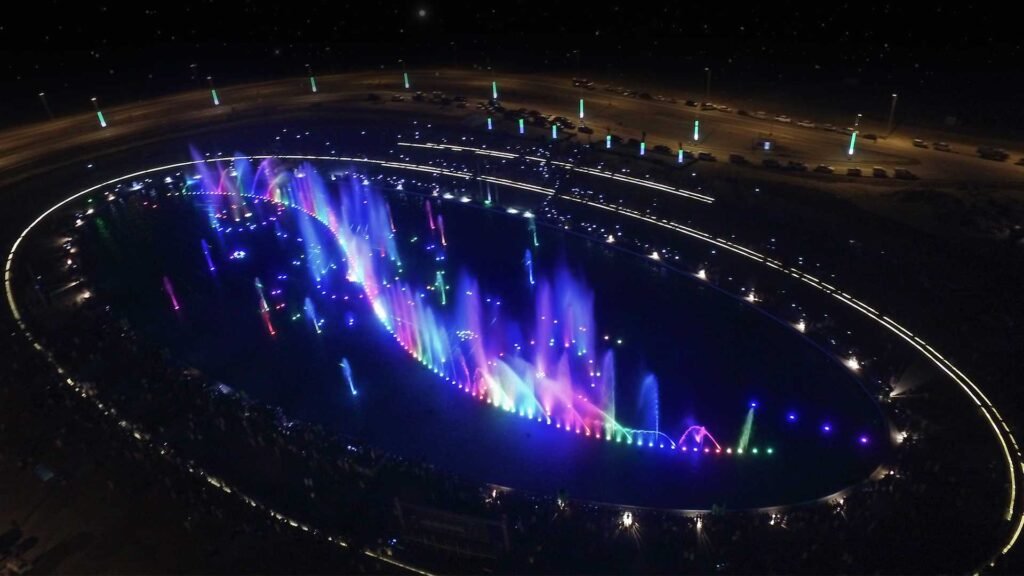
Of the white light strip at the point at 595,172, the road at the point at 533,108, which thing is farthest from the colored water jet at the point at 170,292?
the road at the point at 533,108

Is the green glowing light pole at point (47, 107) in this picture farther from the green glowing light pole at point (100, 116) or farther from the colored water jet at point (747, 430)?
the colored water jet at point (747, 430)

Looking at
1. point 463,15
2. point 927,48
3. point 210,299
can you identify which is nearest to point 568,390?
point 210,299

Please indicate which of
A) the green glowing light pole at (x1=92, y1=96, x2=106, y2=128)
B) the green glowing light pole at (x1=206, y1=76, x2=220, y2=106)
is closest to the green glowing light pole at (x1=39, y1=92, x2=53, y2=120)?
the green glowing light pole at (x1=92, y1=96, x2=106, y2=128)

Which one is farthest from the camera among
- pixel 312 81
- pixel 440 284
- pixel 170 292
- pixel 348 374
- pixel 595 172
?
pixel 312 81

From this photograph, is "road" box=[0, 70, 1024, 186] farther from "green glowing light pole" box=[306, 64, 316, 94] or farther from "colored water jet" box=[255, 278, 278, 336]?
"colored water jet" box=[255, 278, 278, 336]

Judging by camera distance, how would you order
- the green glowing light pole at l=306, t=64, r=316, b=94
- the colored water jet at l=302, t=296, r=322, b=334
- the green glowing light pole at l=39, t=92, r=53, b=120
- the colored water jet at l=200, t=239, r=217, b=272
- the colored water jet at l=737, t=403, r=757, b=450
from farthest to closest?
the green glowing light pole at l=306, t=64, r=316, b=94 < the green glowing light pole at l=39, t=92, r=53, b=120 < the colored water jet at l=200, t=239, r=217, b=272 < the colored water jet at l=302, t=296, r=322, b=334 < the colored water jet at l=737, t=403, r=757, b=450

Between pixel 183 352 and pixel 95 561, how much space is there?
52.6 ft

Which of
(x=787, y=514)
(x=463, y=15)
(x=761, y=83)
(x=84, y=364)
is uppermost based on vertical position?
(x=463, y=15)

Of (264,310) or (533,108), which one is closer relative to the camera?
(264,310)

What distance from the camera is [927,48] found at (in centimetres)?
8944

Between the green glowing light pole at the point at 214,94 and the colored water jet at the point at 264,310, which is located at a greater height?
the green glowing light pole at the point at 214,94

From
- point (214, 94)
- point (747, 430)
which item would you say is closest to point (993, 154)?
point (747, 430)

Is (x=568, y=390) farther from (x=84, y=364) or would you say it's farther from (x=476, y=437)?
(x=84, y=364)

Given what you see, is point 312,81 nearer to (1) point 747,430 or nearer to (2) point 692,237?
(2) point 692,237
